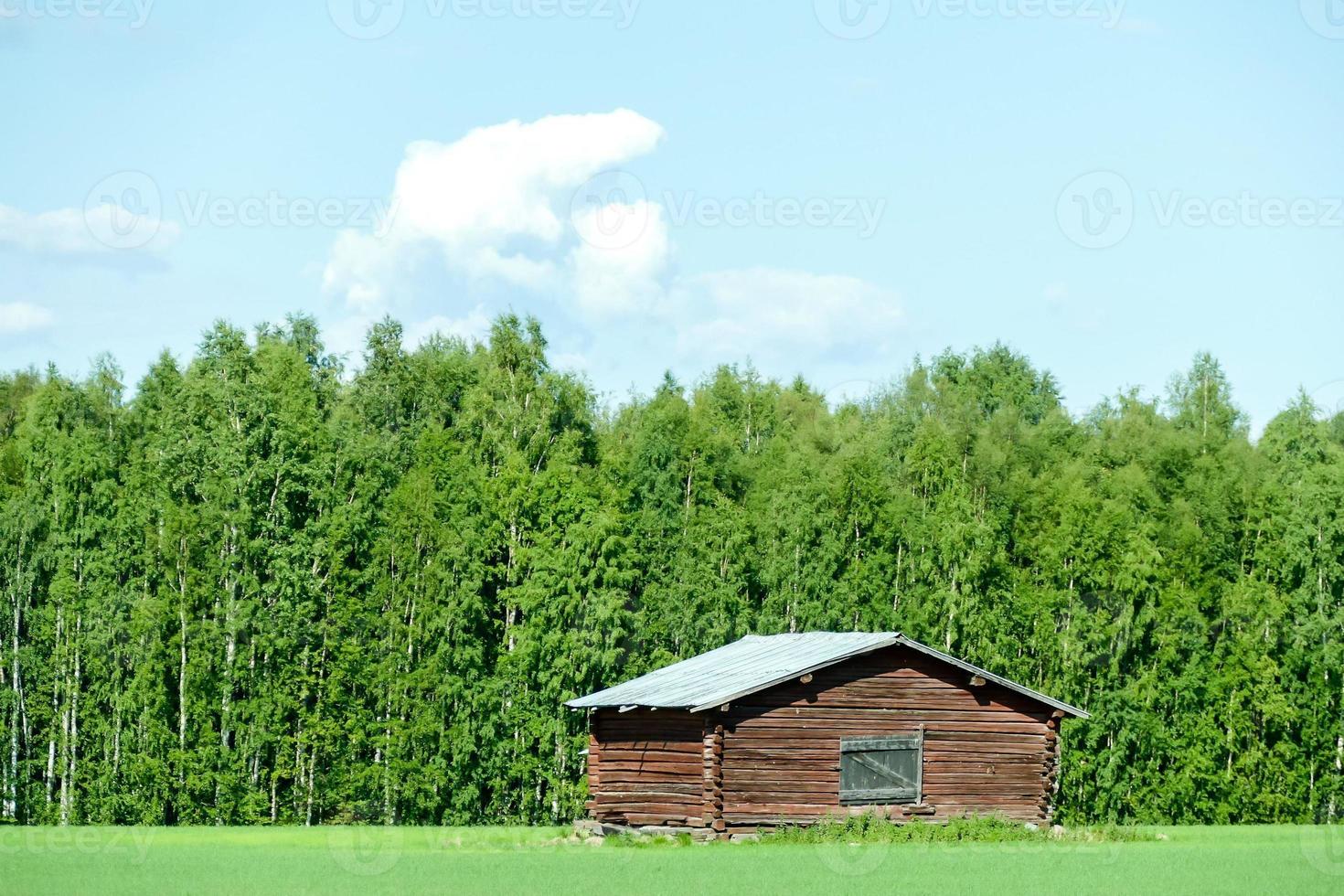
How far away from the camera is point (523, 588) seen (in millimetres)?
46906

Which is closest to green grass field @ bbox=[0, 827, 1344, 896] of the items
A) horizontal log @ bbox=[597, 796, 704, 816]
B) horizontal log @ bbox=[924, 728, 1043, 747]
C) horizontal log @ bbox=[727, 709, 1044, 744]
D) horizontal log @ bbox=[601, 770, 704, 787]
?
horizontal log @ bbox=[597, 796, 704, 816]

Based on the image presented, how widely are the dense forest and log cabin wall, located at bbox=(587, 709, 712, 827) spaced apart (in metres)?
7.75

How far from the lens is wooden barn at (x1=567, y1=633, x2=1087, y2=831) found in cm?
3547

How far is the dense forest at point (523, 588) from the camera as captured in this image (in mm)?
45719

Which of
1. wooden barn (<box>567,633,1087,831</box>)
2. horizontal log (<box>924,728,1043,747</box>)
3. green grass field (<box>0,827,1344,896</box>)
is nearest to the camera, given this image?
green grass field (<box>0,827,1344,896</box>)

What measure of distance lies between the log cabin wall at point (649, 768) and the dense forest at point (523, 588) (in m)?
7.75

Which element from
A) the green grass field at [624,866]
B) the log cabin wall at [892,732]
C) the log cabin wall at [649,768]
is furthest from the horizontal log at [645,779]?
the green grass field at [624,866]

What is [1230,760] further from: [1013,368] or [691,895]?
[1013,368]

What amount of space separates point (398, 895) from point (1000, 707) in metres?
17.9

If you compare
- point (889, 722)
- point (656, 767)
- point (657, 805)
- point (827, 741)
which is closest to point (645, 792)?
point (657, 805)

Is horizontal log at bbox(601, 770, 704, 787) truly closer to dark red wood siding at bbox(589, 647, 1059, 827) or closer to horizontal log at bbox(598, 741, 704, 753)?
dark red wood siding at bbox(589, 647, 1059, 827)

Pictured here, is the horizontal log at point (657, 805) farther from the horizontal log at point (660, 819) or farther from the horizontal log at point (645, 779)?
the horizontal log at point (645, 779)

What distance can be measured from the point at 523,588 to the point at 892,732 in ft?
46.7

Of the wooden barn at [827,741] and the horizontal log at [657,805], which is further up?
the wooden barn at [827,741]
